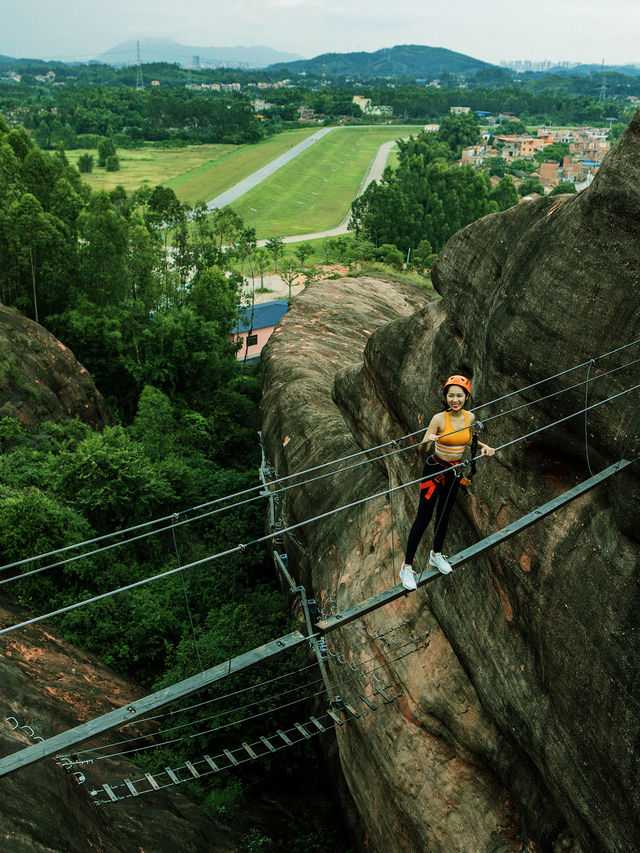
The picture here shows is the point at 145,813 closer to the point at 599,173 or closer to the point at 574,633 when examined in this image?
the point at 574,633

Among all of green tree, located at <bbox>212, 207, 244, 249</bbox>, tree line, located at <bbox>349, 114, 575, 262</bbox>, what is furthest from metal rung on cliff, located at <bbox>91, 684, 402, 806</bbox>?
tree line, located at <bbox>349, 114, 575, 262</bbox>

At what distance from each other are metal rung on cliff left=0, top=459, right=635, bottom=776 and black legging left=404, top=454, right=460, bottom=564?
0.30 m

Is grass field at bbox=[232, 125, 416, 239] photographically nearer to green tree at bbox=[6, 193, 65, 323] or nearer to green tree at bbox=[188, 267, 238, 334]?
green tree at bbox=[188, 267, 238, 334]

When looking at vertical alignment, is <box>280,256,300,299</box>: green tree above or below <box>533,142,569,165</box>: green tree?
below

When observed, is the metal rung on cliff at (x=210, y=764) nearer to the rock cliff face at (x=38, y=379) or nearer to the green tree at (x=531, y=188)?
the rock cliff face at (x=38, y=379)

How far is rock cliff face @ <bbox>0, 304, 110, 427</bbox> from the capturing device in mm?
23078

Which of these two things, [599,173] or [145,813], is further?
[145,813]

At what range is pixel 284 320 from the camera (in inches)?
1029

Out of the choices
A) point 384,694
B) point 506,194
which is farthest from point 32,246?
point 506,194

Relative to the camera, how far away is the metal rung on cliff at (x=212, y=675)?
5965 mm

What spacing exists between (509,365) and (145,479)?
13.3 meters

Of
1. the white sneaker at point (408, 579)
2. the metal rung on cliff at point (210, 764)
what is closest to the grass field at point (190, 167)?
the metal rung on cliff at point (210, 764)

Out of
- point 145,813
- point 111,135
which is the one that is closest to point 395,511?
point 145,813

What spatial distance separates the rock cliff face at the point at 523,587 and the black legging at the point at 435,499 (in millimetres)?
299
